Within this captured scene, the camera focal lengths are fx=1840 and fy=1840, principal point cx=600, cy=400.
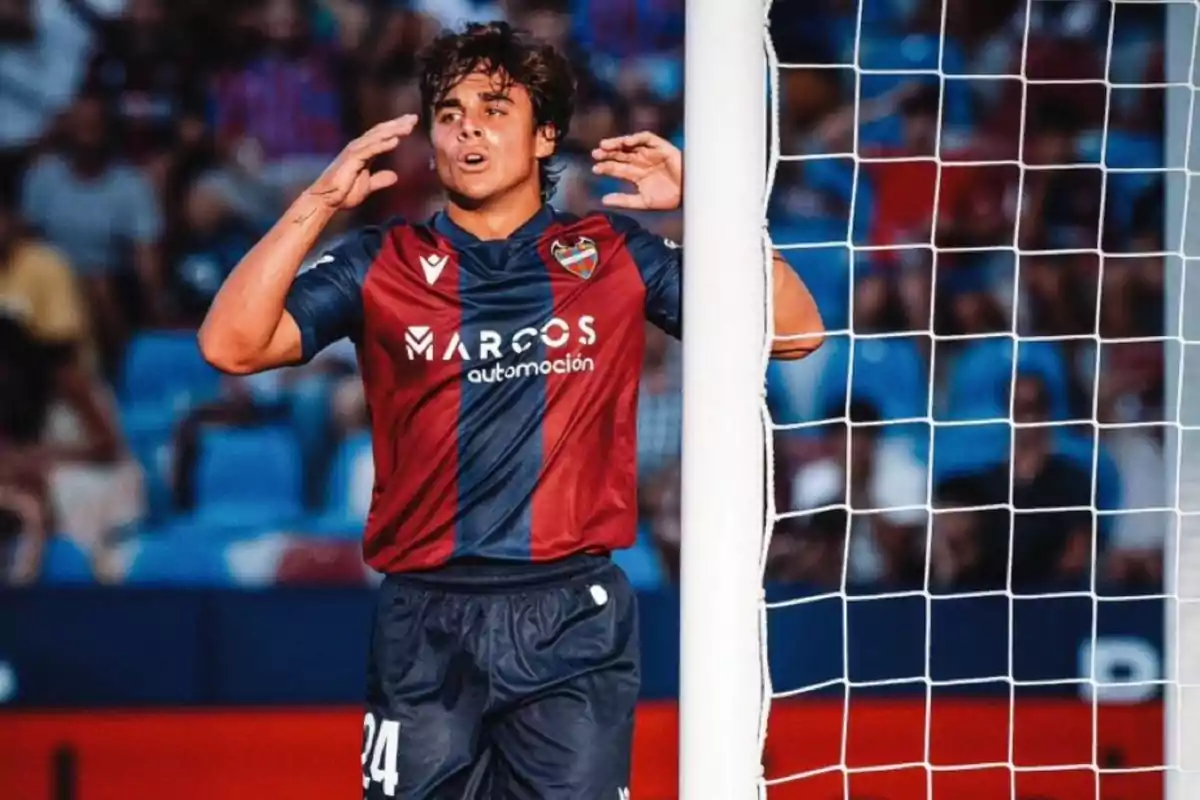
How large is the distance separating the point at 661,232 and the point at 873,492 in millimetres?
826

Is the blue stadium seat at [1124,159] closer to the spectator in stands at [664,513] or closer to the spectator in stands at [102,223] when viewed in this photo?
the spectator in stands at [664,513]

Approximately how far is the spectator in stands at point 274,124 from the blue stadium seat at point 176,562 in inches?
32.4

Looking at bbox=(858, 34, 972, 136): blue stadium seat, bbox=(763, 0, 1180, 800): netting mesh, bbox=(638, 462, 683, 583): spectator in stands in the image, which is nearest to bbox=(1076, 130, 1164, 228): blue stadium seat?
bbox=(763, 0, 1180, 800): netting mesh

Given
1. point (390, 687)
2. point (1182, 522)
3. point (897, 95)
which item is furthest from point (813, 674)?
point (390, 687)

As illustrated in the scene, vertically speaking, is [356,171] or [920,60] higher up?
[920,60]

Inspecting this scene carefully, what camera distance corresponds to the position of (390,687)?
2260 mm

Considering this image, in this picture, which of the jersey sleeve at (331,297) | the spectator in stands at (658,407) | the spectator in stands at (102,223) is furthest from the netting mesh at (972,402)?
the jersey sleeve at (331,297)

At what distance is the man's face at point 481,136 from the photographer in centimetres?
233

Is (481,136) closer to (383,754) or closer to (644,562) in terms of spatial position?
(383,754)

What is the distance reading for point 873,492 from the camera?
4422 millimetres

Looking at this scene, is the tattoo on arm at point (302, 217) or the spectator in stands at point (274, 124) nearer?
the tattoo on arm at point (302, 217)

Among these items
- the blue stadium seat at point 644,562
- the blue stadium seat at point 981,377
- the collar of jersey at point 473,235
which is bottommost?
the blue stadium seat at point 644,562

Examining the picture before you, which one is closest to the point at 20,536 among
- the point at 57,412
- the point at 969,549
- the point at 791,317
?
the point at 57,412

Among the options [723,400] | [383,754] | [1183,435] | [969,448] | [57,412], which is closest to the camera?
[723,400]
